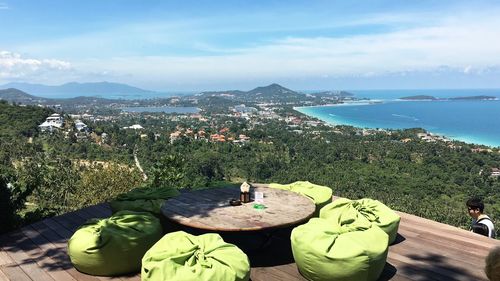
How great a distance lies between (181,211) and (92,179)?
414 inches

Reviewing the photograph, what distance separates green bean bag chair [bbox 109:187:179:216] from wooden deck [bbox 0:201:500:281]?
79 cm

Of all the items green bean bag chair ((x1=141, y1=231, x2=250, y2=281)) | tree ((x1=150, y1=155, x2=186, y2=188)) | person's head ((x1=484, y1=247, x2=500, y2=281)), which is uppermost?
person's head ((x1=484, y1=247, x2=500, y2=281))

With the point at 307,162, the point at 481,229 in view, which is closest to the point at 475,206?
the point at 481,229

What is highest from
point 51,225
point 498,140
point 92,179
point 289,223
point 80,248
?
point 289,223

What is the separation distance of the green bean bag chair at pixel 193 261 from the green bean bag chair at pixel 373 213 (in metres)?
1.55

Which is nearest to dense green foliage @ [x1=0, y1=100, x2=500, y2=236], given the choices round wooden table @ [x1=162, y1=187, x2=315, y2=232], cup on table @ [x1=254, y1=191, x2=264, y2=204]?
round wooden table @ [x1=162, y1=187, x2=315, y2=232]

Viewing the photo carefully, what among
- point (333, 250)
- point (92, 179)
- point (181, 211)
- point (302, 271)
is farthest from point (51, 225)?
point (92, 179)

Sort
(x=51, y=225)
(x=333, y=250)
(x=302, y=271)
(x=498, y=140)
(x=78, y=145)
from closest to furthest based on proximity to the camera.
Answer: (x=333, y=250)
(x=302, y=271)
(x=51, y=225)
(x=78, y=145)
(x=498, y=140)

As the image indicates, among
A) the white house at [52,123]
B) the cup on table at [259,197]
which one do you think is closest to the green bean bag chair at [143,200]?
the cup on table at [259,197]

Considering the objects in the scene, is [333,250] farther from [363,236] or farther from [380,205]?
[380,205]

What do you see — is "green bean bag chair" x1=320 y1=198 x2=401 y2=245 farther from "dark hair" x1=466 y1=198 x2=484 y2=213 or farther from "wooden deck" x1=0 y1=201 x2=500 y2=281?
"dark hair" x1=466 y1=198 x2=484 y2=213

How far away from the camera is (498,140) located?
100562 millimetres

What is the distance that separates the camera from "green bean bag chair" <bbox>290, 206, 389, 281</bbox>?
3.43 metres

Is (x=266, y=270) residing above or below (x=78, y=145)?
above
